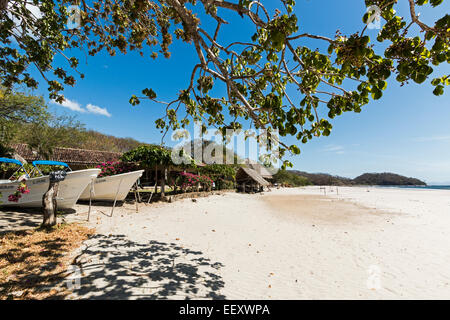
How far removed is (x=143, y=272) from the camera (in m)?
3.71

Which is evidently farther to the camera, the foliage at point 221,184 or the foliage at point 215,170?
the foliage at point 221,184

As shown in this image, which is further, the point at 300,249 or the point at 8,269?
the point at 300,249

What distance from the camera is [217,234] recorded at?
262 inches

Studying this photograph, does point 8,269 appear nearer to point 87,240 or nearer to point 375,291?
point 87,240

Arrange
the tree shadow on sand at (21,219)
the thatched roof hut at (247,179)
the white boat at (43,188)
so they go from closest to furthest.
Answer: the tree shadow on sand at (21,219)
the white boat at (43,188)
the thatched roof hut at (247,179)

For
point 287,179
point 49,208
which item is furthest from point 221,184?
point 287,179

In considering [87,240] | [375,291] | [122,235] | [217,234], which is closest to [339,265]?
[375,291]

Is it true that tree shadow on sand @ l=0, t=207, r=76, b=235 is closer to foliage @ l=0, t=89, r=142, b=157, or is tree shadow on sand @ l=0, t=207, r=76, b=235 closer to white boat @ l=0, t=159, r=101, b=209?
white boat @ l=0, t=159, r=101, b=209

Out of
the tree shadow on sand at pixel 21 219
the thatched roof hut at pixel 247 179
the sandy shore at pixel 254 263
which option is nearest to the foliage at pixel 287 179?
the thatched roof hut at pixel 247 179

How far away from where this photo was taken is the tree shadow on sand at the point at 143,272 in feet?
10.1

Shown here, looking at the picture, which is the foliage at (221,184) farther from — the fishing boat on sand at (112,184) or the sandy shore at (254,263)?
the sandy shore at (254,263)

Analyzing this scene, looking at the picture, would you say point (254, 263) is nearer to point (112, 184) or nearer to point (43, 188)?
point (112, 184)

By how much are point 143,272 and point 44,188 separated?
6769mm
